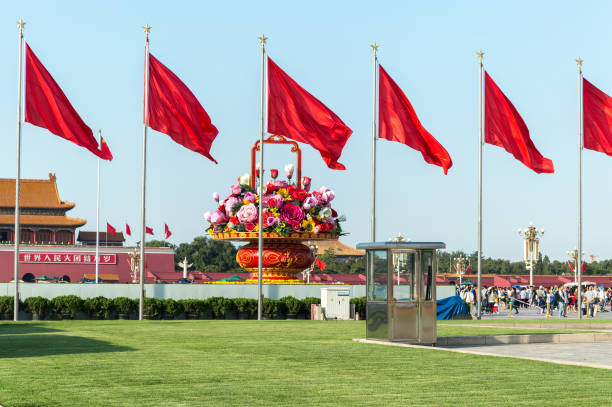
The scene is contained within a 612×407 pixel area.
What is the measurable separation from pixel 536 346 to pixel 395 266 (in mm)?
2985

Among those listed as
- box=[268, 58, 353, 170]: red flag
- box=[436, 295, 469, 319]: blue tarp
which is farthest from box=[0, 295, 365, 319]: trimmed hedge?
box=[268, 58, 353, 170]: red flag

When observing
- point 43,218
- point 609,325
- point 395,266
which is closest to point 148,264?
point 43,218

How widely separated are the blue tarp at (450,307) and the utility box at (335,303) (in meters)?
3.19

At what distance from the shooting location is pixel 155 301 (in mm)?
27062

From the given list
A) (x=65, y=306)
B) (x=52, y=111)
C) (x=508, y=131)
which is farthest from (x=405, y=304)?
(x=65, y=306)

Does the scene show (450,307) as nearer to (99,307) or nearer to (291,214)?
(291,214)

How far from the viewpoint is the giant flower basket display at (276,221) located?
27406mm

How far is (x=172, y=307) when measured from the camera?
88.9 ft

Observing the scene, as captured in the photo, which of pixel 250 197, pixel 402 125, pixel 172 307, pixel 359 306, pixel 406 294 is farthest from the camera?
pixel 359 306

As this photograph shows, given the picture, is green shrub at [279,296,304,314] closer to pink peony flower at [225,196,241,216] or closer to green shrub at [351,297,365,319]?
green shrub at [351,297,365,319]

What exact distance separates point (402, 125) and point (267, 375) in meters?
16.4

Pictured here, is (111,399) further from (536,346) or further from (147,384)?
(536,346)

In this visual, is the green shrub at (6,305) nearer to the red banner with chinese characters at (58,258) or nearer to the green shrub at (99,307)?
the green shrub at (99,307)

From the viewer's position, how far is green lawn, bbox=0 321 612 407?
8609mm
